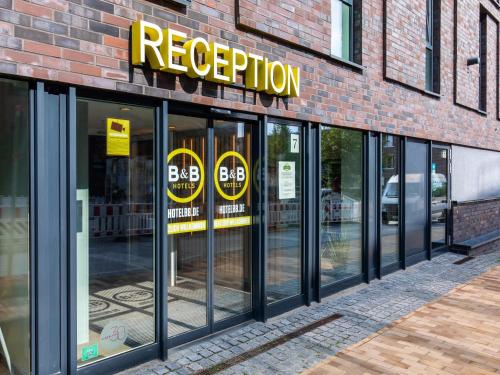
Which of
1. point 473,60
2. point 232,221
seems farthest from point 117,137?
point 473,60

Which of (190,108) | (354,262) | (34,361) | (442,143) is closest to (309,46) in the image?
(190,108)

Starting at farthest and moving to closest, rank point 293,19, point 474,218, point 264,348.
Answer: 1. point 474,218
2. point 293,19
3. point 264,348

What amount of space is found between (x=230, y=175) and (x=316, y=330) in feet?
6.53

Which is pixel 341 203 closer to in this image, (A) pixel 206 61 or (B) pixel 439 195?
(A) pixel 206 61

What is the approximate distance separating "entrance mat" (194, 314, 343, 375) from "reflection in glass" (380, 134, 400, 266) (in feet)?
9.01

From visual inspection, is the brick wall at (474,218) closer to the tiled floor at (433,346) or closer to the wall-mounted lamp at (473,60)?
the wall-mounted lamp at (473,60)

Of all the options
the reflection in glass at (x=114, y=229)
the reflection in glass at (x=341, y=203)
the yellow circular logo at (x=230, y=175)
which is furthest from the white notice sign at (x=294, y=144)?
the reflection in glass at (x=114, y=229)

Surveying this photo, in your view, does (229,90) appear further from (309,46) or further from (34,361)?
(34,361)

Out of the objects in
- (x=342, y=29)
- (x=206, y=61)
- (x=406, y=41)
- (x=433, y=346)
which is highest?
(x=406, y=41)

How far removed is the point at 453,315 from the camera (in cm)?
577

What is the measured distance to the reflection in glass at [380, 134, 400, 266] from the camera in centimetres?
796

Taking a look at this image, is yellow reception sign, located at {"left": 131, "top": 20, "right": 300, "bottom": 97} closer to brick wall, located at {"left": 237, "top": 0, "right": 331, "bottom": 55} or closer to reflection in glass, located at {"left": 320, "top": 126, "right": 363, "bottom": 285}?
brick wall, located at {"left": 237, "top": 0, "right": 331, "bottom": 55}

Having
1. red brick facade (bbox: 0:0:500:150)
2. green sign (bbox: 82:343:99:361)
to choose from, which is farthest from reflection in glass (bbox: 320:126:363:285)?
green sign (bbox: 82:343:99:361)

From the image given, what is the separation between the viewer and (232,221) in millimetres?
5301
